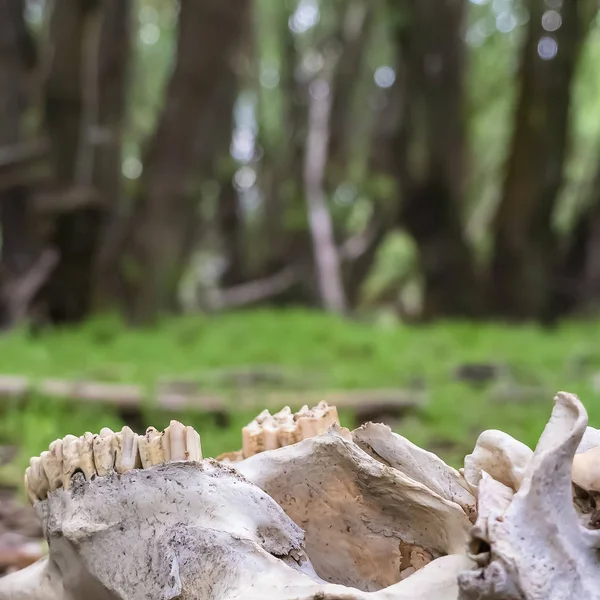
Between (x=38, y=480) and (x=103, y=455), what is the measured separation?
14cm

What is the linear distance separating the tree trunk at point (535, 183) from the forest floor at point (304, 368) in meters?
0.70

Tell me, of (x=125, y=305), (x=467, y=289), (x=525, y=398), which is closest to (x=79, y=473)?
(x=525, y=398)

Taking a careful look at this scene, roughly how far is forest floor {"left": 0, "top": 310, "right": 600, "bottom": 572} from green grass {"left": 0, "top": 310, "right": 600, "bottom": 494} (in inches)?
0.4

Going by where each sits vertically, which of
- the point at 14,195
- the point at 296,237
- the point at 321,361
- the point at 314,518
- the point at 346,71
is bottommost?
the point at 321,361

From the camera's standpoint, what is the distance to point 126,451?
1.03 metres

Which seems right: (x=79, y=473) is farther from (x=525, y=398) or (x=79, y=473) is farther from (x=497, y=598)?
(x=525, y=398)

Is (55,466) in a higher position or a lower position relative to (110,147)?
lower

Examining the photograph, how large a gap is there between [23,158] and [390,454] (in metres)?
6.12

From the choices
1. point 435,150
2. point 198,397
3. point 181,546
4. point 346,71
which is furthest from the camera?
point 346,71

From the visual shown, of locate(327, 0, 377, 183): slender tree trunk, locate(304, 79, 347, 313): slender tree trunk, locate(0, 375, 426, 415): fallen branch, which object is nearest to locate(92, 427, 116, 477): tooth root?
locate(0, 375, 426, 415): fallen branch

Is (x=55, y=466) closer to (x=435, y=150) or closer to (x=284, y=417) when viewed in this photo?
(x=284, y=417)

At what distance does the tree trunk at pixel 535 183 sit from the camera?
24.4 feet

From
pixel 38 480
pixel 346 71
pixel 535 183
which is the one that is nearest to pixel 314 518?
pixel 38 480

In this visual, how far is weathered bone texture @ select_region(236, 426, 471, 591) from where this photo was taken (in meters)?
1.02
